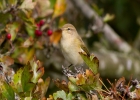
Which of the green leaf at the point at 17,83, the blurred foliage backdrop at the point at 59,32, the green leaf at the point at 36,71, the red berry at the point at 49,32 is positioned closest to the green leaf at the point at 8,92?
the green leaf at the point at 17,83

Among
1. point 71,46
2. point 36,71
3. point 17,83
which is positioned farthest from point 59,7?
point 17,83

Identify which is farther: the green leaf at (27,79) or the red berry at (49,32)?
the red berry at (49,32)

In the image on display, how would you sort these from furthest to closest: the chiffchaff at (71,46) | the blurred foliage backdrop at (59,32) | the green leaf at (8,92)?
the chiffchaff at (71,46)
the blurred foliage backdrop at (59,32)
the green leaf at (8,92)

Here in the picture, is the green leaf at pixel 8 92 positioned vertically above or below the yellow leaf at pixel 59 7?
below

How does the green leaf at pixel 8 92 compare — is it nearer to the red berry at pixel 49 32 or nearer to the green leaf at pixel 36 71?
the green leaf at pixel 36 71

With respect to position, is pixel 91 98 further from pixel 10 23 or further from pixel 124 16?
pixel 124 16

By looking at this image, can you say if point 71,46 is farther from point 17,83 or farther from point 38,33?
point 17,83

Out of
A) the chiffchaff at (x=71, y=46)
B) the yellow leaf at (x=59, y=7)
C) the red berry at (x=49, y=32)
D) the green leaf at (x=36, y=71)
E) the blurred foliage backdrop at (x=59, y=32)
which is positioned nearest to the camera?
the green leaf at (x=36, y=71)

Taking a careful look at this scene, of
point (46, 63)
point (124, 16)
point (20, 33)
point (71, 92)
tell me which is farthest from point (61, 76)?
point (71, 92)
